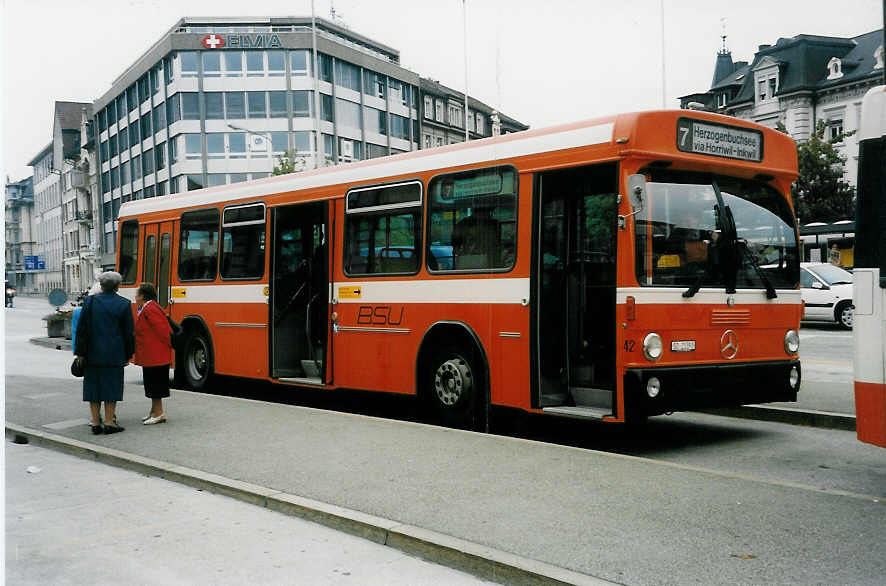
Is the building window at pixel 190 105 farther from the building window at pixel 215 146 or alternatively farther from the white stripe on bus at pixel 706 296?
the white stripe on bus at pixel 706 296

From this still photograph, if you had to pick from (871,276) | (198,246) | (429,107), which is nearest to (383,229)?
(198,246)

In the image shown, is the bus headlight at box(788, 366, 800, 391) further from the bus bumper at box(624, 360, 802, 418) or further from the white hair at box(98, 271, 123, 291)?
the white hair at box(98, 271, 123, 291)

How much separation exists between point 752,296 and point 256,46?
149 ft

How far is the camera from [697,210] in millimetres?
8250

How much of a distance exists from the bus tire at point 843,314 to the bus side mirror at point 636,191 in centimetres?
1719

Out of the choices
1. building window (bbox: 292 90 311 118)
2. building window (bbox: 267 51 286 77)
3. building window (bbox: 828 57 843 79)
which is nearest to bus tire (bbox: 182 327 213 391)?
building window (bbox: 828 57 843 79)

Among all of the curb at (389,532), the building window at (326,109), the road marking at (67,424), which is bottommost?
the road marking at (67,424)

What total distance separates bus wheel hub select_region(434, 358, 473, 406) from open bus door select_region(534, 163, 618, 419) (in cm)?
101

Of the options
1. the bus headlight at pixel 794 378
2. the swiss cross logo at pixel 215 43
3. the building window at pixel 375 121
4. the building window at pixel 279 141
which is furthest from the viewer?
the building window at pixel 375 121

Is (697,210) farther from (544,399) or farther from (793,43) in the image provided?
(793,43)

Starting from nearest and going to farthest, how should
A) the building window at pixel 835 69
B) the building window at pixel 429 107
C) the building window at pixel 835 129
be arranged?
the building window at pixel 835 69, the building window at pixel 835 129, the building window at pixel 429 107

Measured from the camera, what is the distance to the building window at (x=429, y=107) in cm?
7054

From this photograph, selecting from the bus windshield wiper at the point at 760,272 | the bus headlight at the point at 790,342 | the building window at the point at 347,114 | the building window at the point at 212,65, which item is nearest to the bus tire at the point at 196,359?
the bus windshield wiper at the point at 760,272

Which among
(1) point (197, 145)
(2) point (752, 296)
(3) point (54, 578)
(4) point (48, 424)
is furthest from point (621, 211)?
(1) point (197, 145)
